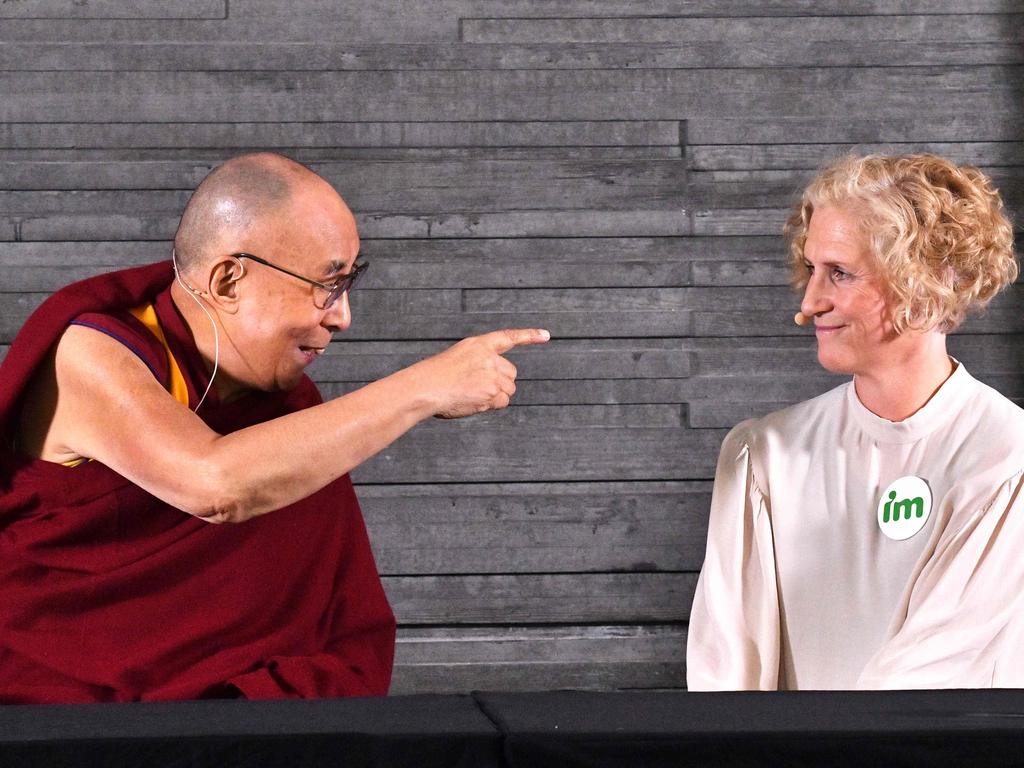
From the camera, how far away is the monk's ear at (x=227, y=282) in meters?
1.49

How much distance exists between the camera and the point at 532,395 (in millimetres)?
2461

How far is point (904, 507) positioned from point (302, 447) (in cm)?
87

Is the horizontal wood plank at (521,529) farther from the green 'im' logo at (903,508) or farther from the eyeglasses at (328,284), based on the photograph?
the eyeglasses at (328,284)

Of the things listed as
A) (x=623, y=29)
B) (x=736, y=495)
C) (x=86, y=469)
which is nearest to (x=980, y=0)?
(x=623, y=29)

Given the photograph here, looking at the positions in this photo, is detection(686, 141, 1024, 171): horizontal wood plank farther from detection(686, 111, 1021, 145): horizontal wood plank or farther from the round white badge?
the round white badge

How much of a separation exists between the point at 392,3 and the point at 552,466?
984 mm

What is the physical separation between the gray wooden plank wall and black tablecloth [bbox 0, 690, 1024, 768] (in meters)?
1.56

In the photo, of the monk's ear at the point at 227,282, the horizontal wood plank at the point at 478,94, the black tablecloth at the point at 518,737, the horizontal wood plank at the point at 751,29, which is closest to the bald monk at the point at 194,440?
the monk's ear at the point at 227,282

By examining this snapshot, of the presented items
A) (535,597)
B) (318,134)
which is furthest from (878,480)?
(318,134)

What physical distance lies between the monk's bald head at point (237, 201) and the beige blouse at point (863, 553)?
76 cm

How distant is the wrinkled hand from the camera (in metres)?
1.33

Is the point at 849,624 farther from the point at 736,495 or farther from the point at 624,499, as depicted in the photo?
the point at 624,499

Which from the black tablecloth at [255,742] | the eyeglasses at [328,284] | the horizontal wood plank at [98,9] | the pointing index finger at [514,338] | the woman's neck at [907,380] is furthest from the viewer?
the horizontal wood plank at [98,9]

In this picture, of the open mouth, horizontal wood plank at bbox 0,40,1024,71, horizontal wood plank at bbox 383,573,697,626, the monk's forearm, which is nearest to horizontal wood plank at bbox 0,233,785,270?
horizontal wood plank at bbox 0,40,1024,71
